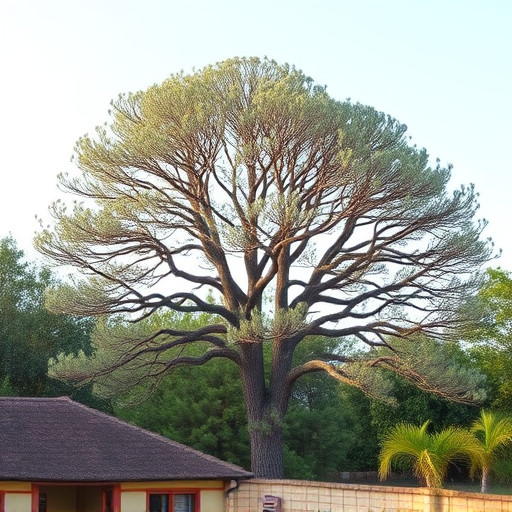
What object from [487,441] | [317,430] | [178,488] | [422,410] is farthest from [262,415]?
[422,410]

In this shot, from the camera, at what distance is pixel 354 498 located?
1938cm

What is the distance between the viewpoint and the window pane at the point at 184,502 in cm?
2200

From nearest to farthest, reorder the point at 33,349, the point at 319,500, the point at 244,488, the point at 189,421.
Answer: the point at 319,500, the point at 244,488, the point at 189,421, the point at 33,349

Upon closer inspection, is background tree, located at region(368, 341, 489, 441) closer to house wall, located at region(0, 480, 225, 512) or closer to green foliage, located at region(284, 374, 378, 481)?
green foliage, located at region(284, 374, 378, 481)

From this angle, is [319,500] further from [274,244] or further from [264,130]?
[264,130]

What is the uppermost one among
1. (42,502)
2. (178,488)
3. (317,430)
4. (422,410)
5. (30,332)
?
(30,332)

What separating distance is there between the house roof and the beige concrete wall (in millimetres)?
653

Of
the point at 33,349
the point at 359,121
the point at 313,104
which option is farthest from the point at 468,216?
the point at 33,349

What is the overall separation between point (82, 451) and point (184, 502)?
8.54 ft

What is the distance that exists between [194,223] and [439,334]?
7279 millimetres

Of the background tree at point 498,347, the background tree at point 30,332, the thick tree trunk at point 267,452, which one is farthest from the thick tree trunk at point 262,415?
the background tree at point 498,347

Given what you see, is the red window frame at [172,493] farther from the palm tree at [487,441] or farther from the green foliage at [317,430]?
the green foliage at [317,430]

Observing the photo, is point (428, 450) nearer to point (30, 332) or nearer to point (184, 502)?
point (184, 502)

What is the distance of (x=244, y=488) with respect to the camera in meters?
22.3
